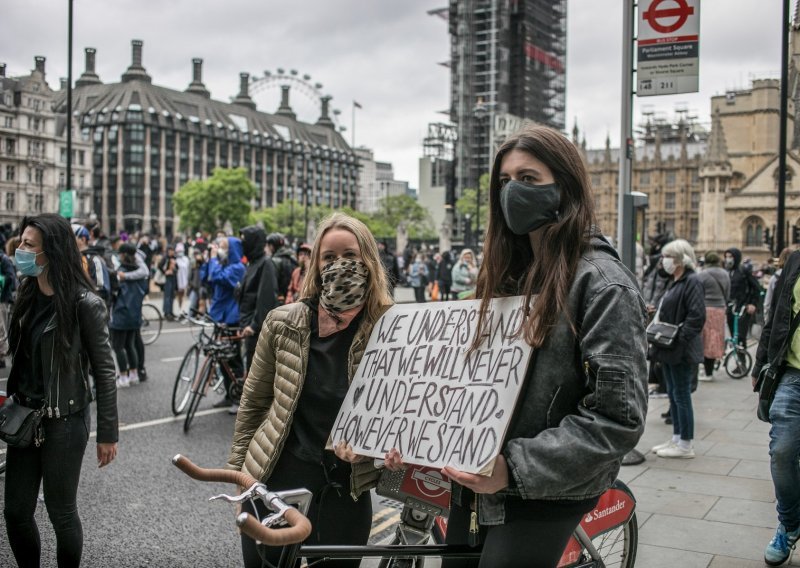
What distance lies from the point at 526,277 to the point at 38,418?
251 cm

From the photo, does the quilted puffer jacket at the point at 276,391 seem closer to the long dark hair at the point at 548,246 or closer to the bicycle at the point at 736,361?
the long dark hair at the point at 548,246

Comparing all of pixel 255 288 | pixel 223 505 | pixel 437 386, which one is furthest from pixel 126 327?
pixel 437 386

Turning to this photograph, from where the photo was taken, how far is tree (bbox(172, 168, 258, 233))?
96.9 metres

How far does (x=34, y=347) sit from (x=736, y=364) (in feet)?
39.1

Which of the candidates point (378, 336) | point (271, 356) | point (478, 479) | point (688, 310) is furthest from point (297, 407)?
point (688, 310)

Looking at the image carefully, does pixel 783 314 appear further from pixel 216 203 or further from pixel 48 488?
pixel 216 203

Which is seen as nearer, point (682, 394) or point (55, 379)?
point (55, 379)

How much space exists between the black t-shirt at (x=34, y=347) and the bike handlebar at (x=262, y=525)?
191 cm

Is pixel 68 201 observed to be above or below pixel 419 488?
above

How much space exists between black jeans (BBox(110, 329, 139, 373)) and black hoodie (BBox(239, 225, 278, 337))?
2.70 m

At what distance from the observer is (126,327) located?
34.8ft

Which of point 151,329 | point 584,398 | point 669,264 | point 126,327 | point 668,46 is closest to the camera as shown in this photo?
point 584,398

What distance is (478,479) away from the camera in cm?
216

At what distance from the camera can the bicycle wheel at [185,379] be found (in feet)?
29.1
